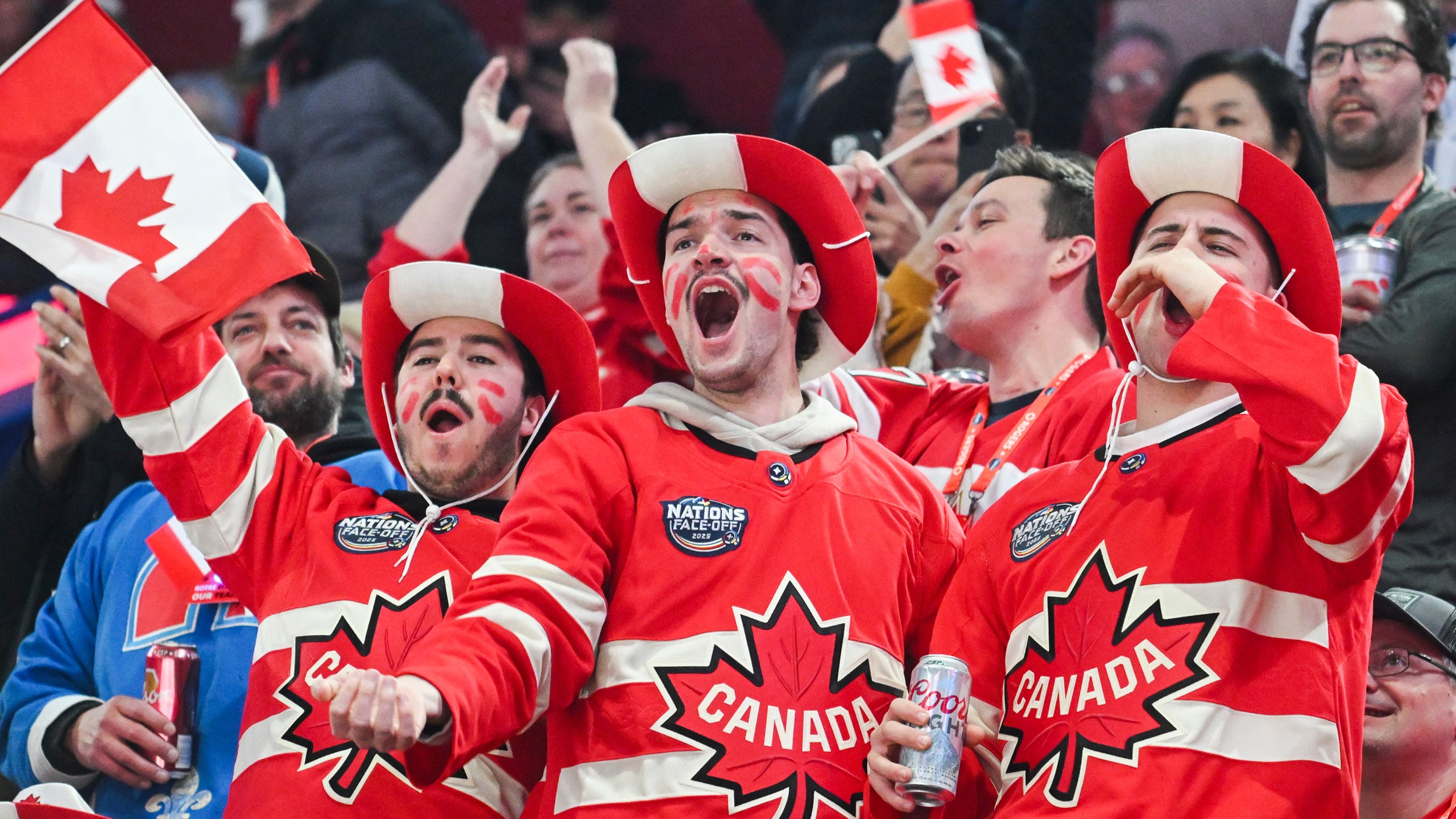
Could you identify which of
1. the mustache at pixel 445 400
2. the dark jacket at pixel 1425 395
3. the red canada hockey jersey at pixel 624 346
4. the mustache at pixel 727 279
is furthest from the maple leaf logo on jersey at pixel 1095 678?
the red canada hockey jersey at pixel 624 346

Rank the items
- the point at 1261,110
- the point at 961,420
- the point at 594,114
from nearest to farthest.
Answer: the point at 961,420 < the point at 1261,110 < the point at 594,114

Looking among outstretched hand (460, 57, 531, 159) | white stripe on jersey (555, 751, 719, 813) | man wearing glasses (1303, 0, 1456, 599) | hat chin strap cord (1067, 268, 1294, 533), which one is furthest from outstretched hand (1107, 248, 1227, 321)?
outstretched hand (460, 57, 531, 159)

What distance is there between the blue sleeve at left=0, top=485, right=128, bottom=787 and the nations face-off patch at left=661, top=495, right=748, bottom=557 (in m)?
1.94

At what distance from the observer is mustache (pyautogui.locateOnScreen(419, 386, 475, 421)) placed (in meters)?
3.90

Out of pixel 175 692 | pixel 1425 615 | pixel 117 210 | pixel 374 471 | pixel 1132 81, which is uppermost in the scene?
pixel 117 210

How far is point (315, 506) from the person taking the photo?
3.81 metres

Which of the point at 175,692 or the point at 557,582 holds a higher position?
the point at 557,582

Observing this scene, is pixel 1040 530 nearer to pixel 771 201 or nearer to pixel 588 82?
pixel 771 201

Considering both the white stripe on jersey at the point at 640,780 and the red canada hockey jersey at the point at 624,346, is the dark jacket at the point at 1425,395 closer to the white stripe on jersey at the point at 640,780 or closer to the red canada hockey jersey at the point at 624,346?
the red canada hockey jersey at the point at 624,346

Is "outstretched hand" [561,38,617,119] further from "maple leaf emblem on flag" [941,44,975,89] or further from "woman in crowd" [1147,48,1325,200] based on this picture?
"woman in crowd" [1147,48,1325,200]

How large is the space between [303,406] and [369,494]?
87 cm

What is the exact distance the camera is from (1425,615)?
3.96 metres

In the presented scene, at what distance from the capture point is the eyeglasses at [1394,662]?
391 cm

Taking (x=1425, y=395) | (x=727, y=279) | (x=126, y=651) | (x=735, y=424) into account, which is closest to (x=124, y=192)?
(x=126, y=651)
